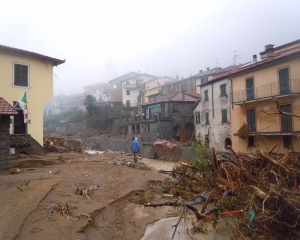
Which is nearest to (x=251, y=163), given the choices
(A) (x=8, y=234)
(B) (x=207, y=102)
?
(A) (x=8, y=234)

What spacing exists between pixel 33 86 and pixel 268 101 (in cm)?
1878

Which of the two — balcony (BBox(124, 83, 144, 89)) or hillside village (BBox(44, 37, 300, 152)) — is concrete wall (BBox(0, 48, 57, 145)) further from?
balcony (BBox(124, 83, 144, 89))

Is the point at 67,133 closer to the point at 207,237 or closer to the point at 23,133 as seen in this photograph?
the point at 23,133

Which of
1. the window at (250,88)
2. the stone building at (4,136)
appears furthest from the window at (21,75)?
the window at (250,88)

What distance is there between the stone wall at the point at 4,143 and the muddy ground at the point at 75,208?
500 mm

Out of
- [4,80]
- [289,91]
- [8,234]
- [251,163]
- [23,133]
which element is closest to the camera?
[8,234]

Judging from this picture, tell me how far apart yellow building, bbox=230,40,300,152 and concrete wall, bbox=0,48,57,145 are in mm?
15531

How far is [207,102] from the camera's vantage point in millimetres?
30266

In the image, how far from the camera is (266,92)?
21.6 m

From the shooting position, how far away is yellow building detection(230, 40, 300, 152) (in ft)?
64.6

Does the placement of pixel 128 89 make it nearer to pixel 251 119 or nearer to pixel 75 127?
pixel 75 127

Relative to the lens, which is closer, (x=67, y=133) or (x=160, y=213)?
(x=160, y=213)

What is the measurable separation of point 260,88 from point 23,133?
19331 mm

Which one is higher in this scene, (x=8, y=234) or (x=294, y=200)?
(x=294, y=200)
